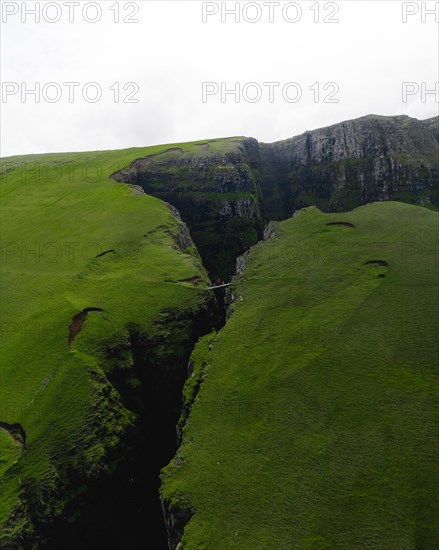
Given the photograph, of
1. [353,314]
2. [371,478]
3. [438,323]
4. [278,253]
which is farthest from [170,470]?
[278,253]

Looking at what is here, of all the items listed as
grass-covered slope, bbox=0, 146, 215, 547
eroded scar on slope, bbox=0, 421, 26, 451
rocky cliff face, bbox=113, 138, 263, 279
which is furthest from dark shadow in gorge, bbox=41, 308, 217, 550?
rocky cliff face, bbox=113, 138, 263, 279

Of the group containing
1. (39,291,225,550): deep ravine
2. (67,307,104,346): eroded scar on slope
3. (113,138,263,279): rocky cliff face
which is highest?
(113,138,263,279): rocky cliff face

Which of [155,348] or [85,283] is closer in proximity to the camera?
[155,348]

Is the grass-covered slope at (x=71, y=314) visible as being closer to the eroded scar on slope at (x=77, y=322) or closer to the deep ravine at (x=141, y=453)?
the eroded scar on slope at (x=77, y=322)

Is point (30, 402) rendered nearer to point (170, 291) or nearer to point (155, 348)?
point (155, 348)

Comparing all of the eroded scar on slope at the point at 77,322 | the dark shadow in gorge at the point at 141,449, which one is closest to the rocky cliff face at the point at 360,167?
the dark shadow in gorge at the point at 141,449

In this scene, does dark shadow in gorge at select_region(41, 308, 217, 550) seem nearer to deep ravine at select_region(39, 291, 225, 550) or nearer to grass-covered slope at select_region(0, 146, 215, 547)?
deep ravine at select_region(39, 291, 225, 550)

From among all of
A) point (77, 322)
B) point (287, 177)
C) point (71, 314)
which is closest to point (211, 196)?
point (287, 177)
